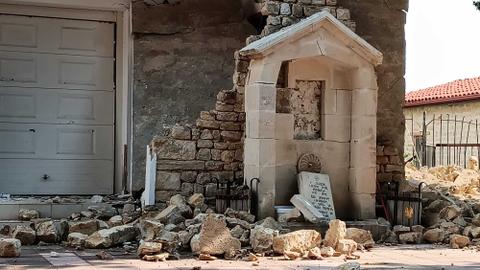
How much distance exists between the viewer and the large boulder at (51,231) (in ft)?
29.9

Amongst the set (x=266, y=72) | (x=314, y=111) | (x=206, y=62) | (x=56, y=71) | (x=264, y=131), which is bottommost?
(x=264, y=131)

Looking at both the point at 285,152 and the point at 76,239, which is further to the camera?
the point at 285,152

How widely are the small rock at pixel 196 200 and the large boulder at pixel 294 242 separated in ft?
5.79

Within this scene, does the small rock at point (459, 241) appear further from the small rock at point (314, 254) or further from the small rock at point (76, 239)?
the small rock at point (76, 239)

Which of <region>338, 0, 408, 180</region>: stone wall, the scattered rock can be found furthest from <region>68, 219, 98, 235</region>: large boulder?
<region>338, 0, 408, 180</region>: stone wall

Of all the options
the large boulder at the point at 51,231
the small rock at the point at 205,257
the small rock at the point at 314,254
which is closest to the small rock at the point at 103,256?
the small rock at the point at 205,257

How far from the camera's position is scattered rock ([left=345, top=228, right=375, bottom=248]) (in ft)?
30.6

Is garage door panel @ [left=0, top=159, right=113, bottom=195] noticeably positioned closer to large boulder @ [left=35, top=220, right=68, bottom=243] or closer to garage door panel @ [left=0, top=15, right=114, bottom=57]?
garage door panel @ [left=0, top=15, right=114, bottom=57]

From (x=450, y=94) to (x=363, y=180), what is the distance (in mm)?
16759

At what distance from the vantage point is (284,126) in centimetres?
1040

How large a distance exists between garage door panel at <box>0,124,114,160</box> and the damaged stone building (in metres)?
0.02

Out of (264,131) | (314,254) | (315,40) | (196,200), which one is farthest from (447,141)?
(314,254)

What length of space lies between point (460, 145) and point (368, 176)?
44.3 feet

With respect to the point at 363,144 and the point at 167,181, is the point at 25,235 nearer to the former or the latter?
the point at 167,181
